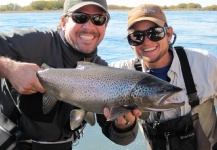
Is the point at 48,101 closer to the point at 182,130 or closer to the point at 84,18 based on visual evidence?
the point at 84,18

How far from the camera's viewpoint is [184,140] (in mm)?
3602

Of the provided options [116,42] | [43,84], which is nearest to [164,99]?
[43,84]

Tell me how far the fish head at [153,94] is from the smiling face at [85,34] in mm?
924

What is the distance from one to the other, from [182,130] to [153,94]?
1.40m

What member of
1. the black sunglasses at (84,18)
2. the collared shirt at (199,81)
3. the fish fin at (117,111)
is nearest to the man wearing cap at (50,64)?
the black sunglasses at (84,18)

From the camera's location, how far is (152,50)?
362 cm

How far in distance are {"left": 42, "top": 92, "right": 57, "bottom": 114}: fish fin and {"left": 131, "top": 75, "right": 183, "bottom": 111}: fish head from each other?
719 millimetres

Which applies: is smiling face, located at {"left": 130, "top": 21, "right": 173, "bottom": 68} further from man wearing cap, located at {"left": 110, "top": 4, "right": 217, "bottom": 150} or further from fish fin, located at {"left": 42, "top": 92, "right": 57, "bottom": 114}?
fish fin, located at {"left": 42, "top": 92, "right": 57, "bottom": 114}

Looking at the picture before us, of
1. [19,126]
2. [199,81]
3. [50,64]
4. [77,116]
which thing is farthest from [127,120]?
[199,81]

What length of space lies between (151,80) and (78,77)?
1.87ft

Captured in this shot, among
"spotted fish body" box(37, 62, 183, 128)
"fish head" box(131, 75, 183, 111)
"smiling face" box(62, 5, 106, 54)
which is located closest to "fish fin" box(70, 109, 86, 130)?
"spotted fish body" box(37, 62, 183, 128)

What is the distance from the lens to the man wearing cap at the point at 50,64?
292cm

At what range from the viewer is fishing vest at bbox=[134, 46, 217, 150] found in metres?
3.55

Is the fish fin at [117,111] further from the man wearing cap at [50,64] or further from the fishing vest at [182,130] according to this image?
the fishing vest at [182,130]
